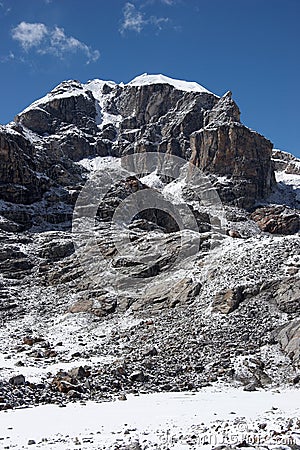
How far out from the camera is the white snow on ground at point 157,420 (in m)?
12.1

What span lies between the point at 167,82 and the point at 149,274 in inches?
4783

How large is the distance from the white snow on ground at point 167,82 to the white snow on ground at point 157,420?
441 ft

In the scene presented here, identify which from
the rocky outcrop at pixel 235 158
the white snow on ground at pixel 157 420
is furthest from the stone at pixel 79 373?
the rocky outcrop at pixel 235 158

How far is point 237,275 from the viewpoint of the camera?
109 ft

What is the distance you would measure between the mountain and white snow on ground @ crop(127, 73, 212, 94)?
27.7 metres

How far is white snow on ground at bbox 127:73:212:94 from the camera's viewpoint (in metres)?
147

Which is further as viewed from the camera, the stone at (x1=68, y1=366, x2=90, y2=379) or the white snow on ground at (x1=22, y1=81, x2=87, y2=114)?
the white snow on ground at (x1=22, y1=81, x2=87, y2=114)

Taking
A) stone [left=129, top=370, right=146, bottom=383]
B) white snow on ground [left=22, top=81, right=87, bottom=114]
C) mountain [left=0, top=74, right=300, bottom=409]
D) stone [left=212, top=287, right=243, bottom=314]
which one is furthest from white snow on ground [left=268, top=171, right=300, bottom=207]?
stone [left=129, top=370, right=146, bottom=383]

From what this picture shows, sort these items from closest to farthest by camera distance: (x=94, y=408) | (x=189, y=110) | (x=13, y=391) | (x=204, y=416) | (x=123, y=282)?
1. (x=204, y=416)
2. (x=94, y=408)
3. (x=13, y=391)
4. (x=123, y=282)
5. (x=189, y=110)

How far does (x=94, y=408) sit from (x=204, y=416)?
447 centimetres

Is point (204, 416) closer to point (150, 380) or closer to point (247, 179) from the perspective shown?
point (150, 380)

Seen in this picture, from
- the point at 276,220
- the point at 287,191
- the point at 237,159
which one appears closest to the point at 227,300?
the point at 276,220

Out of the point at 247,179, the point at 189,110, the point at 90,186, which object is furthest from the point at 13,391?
the point at 189,110

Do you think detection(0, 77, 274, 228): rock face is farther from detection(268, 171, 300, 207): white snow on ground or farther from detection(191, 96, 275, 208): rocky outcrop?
detection(268, 171, 300, 207): white snow on ground
